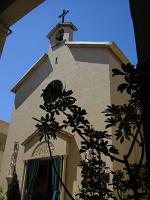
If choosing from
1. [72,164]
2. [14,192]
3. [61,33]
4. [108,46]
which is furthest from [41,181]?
[61,33]

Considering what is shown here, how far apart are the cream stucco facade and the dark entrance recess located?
0.89 ft

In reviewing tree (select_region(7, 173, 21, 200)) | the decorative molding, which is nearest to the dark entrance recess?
the decorative molding

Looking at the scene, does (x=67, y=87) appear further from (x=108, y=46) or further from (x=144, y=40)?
(x=144, y=40)

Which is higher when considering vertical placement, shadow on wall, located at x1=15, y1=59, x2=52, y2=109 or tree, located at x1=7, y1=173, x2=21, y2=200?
shadow on wall, located at x1=15, y1=59, x2=52, y2=109

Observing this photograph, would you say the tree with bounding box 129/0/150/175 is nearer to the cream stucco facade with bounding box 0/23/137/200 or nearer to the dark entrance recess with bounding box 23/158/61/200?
the cream stucco facade with bounding box 0/23/137/200

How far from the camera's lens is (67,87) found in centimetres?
1096

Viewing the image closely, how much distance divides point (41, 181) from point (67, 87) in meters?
4.20

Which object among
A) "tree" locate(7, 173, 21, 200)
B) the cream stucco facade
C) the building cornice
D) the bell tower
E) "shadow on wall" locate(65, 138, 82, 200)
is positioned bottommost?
"tree" locate(7, 173, 21, 200)

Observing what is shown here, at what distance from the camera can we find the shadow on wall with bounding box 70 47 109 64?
10.7 meters

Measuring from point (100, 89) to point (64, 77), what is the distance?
241cm

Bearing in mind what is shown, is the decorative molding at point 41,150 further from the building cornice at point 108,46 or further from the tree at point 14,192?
the building cornice at point 108,46

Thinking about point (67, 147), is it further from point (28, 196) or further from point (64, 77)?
point (64, 77)

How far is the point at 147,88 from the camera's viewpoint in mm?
1223

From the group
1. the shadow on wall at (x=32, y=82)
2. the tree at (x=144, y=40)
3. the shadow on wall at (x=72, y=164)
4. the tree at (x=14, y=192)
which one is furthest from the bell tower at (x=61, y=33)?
the tree at (x=144, y=40)
